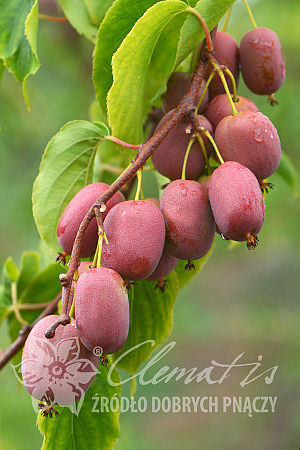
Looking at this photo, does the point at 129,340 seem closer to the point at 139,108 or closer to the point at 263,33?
the point at 139,108

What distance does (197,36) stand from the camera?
2.28ft

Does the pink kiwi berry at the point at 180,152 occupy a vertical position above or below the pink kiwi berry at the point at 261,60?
below

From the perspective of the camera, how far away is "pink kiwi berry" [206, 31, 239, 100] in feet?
2.43

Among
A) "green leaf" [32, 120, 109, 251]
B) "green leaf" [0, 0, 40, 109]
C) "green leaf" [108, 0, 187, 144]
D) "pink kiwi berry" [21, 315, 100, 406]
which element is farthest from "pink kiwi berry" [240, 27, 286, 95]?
"pink kiwi berry" [21, 315, 100, 406]

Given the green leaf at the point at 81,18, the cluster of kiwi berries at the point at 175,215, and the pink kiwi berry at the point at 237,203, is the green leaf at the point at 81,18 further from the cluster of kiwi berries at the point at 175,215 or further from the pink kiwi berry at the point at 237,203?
Answer: the pink kiwi berry at the point at 237,203

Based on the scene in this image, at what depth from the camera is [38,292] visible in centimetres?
112

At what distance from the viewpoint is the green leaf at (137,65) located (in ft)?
2.07

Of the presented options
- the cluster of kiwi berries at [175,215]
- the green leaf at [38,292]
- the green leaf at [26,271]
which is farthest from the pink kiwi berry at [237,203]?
the green leaf at [26,271]

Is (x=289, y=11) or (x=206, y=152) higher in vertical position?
(x=206, y=152)

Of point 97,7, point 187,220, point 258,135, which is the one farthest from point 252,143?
point 97,7

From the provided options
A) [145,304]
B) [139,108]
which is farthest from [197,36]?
[145,304]

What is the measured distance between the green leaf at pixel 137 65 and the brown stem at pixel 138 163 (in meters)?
0.04

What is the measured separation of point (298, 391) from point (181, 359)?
1.35m

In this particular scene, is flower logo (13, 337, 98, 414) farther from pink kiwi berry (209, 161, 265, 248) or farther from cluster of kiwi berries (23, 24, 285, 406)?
pink kiwi berry (209, 161, 265, 248)
